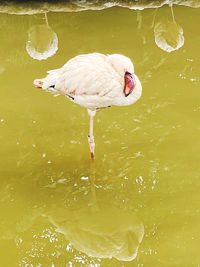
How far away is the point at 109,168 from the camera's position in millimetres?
3471

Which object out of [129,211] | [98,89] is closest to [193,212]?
[129,211]

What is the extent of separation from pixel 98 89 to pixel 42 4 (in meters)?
2.85

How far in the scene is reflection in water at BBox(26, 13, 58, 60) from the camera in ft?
15.5

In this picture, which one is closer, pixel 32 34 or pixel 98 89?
pixel 98 89

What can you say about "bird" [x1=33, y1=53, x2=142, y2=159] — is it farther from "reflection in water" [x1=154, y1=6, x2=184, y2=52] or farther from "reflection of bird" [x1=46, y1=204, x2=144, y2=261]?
"reflection in water" [x1=154, y1=6, x2=184, y2=52]

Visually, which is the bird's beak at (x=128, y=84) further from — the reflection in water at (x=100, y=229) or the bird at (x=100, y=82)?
the reflection in water at (x=100, y=229)

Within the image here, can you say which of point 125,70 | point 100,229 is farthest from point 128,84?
point 100,229

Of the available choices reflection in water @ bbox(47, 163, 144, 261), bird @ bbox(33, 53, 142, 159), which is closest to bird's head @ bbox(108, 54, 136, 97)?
bird @ bbox(33, 53, 142, 159)

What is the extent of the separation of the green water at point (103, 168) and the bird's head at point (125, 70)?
61 cm

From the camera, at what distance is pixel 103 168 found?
11.4ft

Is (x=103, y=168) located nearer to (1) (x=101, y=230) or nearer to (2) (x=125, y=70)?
(1) (x=101, y=230)

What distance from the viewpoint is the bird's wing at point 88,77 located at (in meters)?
3.13

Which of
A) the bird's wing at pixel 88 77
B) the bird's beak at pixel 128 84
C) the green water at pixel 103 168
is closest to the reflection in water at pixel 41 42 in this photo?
the green water at pixel 103 168

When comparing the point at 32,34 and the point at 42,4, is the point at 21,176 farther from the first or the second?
the point at 42,4
